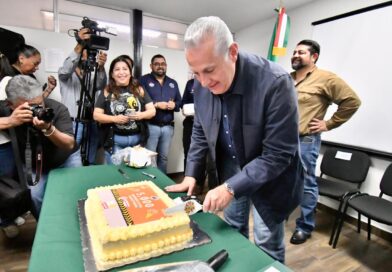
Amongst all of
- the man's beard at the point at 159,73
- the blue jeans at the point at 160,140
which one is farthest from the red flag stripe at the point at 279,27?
the blue jeans at the point at 160,140

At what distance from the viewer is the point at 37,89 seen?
151cm

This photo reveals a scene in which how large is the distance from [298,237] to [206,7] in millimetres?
2757

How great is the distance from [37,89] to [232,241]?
4.88ft

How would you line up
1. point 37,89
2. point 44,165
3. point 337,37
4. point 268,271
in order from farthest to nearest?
point 337,37
point 44,165
point 37,89
point 268,271

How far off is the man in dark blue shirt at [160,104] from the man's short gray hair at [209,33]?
2023mm

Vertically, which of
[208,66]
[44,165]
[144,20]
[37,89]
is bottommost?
[44,165]

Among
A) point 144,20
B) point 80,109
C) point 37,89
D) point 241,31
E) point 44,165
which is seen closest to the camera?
point 37,89

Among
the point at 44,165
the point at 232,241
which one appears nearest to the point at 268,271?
the point at 232,241

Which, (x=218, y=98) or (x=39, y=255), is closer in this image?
(x=39, y=255)

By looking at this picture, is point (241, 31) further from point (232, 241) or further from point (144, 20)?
point (232, 241)

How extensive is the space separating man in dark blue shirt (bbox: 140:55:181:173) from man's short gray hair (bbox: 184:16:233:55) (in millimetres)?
2023

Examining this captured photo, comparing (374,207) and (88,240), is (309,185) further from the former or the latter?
(88,240)

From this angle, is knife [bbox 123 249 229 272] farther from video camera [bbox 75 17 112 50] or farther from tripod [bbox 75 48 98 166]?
video camera [bbox 75 17 112 50]

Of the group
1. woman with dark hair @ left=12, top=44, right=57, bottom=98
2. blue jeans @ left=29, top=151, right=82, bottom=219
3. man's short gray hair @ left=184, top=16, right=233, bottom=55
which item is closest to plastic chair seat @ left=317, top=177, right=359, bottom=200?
man's short gray hair @ left=184, top=16, right=233, bottom=55
